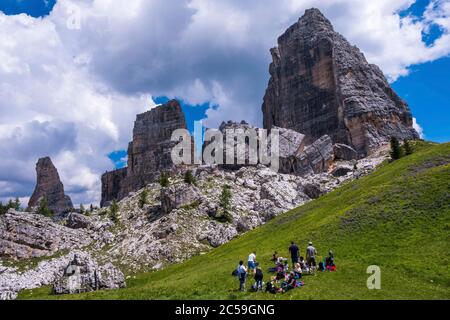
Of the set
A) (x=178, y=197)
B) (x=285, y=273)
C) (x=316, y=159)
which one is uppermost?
(x=316, y=159)

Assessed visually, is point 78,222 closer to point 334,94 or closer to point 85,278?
point 85,278

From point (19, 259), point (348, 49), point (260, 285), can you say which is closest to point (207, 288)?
point (260, 285)

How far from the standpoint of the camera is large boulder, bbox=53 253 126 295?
49.7m

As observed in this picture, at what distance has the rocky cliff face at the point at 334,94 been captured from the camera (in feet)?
525

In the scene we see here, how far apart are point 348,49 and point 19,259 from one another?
6447 inches

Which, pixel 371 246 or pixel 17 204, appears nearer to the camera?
pixel 371 246

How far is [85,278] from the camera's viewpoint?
51.3 m

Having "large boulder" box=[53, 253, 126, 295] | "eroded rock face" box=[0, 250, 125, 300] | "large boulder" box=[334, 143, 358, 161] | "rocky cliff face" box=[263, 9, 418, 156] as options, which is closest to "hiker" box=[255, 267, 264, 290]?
"large boulder" box=[53, 253, 126, 295]

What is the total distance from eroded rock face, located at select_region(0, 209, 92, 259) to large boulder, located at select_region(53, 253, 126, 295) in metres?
46.8

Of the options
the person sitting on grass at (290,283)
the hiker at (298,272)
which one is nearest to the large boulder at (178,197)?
the hiker at (298,272)

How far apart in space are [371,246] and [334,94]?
142 meters

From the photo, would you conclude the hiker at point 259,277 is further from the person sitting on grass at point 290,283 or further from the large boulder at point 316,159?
the large boulder at point 316,159

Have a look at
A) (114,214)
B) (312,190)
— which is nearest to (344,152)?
(312,190)

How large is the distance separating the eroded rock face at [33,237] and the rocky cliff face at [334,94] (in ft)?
371
